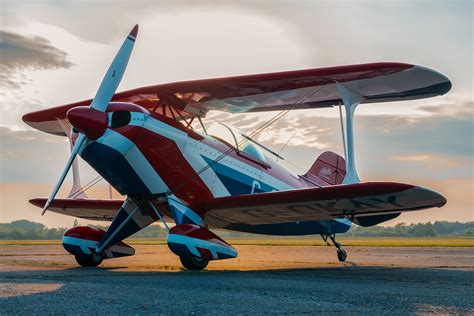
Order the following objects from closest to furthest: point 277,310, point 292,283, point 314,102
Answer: point 277,310 < point 292,283 < point 314,102

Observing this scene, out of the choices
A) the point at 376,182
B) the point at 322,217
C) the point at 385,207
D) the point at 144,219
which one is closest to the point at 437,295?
the point at 376,182

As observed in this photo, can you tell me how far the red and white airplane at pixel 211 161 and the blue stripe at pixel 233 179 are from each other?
21 mm

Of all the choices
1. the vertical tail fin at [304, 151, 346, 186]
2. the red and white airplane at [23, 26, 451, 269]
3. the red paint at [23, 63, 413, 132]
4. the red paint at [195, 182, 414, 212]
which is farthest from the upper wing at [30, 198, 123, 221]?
the vertical tail fin at [304, 151, 346, 186]

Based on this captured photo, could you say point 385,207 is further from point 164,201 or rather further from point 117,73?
point 117,73

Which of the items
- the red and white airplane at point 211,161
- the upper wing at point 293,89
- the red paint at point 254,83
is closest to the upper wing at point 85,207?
the red and white airplane at point 211,161

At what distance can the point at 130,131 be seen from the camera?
34.7 ft

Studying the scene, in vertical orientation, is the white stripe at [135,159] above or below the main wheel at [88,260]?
above

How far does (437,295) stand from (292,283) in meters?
2.02

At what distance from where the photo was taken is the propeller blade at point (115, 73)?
34.3 feet

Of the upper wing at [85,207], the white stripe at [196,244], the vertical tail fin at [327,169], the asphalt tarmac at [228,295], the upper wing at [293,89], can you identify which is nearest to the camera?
the asphalt tarmac at [228,295]

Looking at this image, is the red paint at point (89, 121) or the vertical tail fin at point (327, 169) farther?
the vertical tail fin at point (327, 169)

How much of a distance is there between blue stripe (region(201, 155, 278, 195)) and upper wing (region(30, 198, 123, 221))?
10.9ft

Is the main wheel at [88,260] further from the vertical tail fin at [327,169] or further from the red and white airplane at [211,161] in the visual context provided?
the vertical tail fin at [327,169]

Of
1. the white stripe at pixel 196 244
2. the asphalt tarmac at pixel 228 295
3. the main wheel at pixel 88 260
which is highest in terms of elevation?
the white stripe at pixel 196 244
